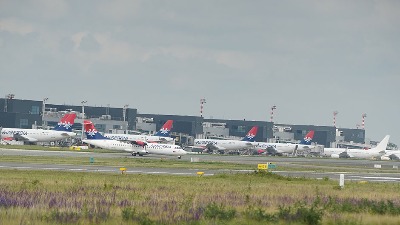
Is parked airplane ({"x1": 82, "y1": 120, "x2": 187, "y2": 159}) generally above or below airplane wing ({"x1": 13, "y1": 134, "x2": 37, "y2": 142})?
below

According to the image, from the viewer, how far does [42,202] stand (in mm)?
34875

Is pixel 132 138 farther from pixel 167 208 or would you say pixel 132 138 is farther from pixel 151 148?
pixel 167 208

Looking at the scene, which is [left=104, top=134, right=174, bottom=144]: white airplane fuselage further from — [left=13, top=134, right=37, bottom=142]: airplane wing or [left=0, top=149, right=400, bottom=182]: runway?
[left=0, top=149, right=400, bottom=182]: runway

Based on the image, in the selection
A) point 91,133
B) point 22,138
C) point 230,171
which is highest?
point 91,133

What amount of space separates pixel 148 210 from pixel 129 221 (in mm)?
4086

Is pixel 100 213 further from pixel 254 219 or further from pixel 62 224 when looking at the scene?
pixel 254 219

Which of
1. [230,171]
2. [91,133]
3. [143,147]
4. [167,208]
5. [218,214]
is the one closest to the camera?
[218,214]

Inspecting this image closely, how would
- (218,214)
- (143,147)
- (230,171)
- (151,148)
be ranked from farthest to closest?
1. (151,148)
2. (143,147)
3. (230,171)
4. (218,214)

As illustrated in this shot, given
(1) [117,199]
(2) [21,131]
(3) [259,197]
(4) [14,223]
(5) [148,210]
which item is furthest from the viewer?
(2) [21,131]

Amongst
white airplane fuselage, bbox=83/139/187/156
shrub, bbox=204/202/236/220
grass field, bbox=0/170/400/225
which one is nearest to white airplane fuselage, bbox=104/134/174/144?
white airplane fuselage, bbox=83/139/187/156

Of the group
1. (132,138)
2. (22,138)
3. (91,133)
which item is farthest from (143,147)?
(22,138)

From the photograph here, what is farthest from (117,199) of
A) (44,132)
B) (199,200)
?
(44,132)

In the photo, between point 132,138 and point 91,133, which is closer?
point 91,133

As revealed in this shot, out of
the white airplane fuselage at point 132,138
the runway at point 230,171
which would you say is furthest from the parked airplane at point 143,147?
the white airplane fuselage at point 132,138
